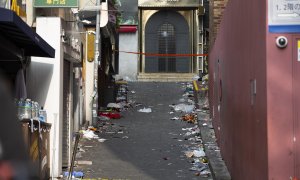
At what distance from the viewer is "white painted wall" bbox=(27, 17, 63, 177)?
10188mm

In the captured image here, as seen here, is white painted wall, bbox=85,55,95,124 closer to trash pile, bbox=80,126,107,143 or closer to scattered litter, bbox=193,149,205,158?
trash pile, bbox=80,126,107,143

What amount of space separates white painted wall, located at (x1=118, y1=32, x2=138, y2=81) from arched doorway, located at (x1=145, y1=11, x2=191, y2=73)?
1.16 meters

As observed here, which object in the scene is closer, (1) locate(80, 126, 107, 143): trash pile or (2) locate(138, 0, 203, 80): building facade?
(1) locate(80, 126, 107, 143): trash pile

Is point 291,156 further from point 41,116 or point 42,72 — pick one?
point 42,72

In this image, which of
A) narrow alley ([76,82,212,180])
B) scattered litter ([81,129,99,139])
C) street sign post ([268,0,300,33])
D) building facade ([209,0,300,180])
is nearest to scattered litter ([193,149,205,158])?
narrow alley ([76,82,212,180])

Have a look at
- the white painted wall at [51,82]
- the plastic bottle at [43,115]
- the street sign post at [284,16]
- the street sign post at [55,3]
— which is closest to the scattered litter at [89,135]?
the white painted wall at [51,82]

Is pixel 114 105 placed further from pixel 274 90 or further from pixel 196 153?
pixel 274 90

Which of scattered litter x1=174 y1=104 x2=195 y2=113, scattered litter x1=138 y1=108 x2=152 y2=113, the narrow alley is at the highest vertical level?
scattered litter x1=174 y1=104 x2=195 y2=113

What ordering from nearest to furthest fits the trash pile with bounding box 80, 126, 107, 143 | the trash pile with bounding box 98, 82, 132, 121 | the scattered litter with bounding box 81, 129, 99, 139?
the trash pile with bounding box 80, 126, 107, 143, the scattered litter with bounding box 81, 129, 99, 139, the trash pile with bounding box 98, 82, 132, 121

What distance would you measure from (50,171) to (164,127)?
28.4ft

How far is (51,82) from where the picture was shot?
33.8 ft

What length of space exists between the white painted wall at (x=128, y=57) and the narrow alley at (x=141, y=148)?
398 inches

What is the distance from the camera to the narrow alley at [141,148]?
Answer: 1166 cm

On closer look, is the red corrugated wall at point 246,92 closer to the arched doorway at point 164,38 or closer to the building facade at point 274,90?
the building facade at point 274,90
